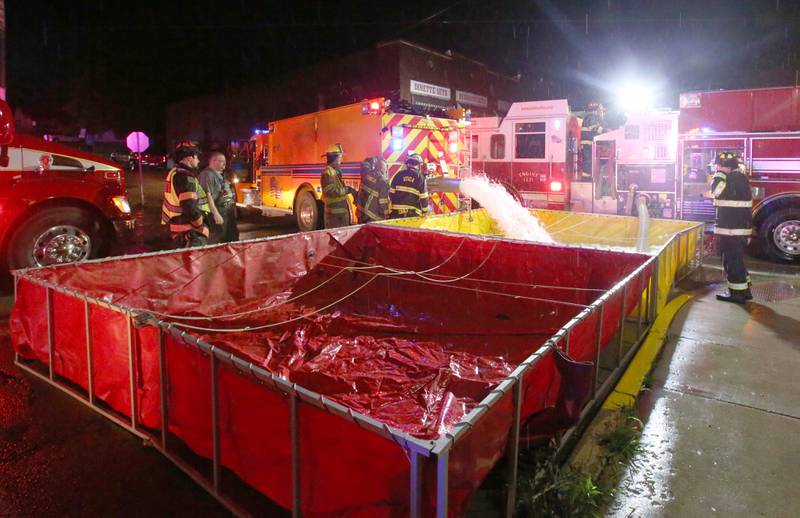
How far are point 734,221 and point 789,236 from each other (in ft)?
12.2

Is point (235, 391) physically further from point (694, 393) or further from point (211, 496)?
point (694, 393)

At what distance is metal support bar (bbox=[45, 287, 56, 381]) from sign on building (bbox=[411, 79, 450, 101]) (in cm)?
1907

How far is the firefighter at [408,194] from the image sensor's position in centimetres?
811

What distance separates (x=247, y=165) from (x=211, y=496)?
13.2m

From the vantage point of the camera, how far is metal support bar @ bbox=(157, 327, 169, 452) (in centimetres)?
284

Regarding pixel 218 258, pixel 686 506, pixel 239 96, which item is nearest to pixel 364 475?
pixel 686 506

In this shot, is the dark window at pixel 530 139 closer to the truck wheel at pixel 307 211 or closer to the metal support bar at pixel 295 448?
the truck wheel at pixel 307 211

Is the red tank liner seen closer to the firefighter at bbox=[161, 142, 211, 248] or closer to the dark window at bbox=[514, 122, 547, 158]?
the firefighter at bbox=[161, 142, 211, 248]

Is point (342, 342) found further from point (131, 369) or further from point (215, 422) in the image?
point (215, 422)

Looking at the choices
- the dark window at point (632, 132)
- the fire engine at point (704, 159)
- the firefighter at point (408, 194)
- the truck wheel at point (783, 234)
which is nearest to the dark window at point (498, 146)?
the fire engine at point (704, 159)

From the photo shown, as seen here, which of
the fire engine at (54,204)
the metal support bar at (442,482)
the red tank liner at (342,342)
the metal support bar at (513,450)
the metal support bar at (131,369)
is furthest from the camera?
the fire engine at (54,204)

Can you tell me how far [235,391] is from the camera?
2414 millimetres

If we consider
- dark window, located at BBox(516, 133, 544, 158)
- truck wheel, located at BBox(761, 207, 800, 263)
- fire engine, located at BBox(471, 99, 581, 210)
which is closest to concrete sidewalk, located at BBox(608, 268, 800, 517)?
truck wheel, located at BBox(761, 207, 800, 263)

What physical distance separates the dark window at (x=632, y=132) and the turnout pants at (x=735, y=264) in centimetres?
554
